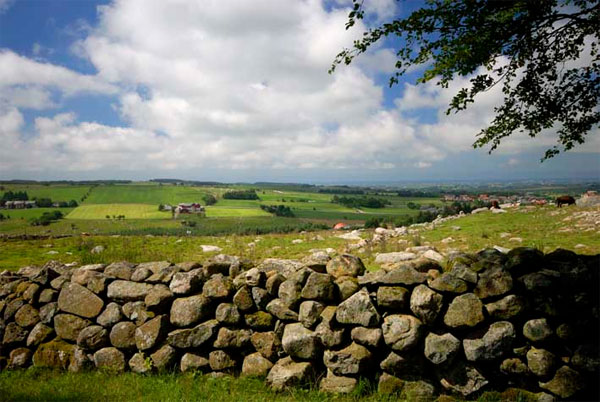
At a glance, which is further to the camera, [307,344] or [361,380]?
[307,344]

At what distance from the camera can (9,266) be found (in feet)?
37.7

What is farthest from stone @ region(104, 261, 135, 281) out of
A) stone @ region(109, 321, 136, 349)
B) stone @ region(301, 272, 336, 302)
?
stone @ region(301, 272, 336, 302)

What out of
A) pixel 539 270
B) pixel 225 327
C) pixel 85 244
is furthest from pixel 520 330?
pixel 85 244

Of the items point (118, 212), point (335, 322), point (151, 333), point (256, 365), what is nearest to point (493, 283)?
point (335, 322)

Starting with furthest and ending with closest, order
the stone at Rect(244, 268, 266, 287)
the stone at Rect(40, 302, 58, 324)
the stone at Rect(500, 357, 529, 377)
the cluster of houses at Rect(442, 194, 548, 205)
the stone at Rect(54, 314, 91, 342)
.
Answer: the cluster of houses at Rect(442, 194, 548, 205), the stone at Rect(40, 302, 58, 324), the stone at Rect(54, 314, 91, 342), the stone at Rect(244, 268, 266, 287), the stone at Rect(500, 357, 529, 377)

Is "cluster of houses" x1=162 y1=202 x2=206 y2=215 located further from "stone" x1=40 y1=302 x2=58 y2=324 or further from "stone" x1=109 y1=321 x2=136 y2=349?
"stone" x1=109 y1=321 x2=136 y2=349

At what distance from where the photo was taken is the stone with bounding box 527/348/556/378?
429 cm

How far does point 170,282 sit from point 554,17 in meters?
8.92

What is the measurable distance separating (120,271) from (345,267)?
15.9 feet

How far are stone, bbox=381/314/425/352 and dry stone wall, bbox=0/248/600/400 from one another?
0.06 ft

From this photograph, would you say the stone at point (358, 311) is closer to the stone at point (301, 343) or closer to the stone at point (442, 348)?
the stone at point (301, 343)

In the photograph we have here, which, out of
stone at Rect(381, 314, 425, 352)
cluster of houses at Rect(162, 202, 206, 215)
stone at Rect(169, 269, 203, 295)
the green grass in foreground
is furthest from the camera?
cluster of houses at Rect(162, 202, 206, 215)

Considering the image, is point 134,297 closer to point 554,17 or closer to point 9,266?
point 9,266

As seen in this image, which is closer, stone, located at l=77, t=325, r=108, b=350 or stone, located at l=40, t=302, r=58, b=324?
stone, located at l=77, t=325, r=108, b=350
